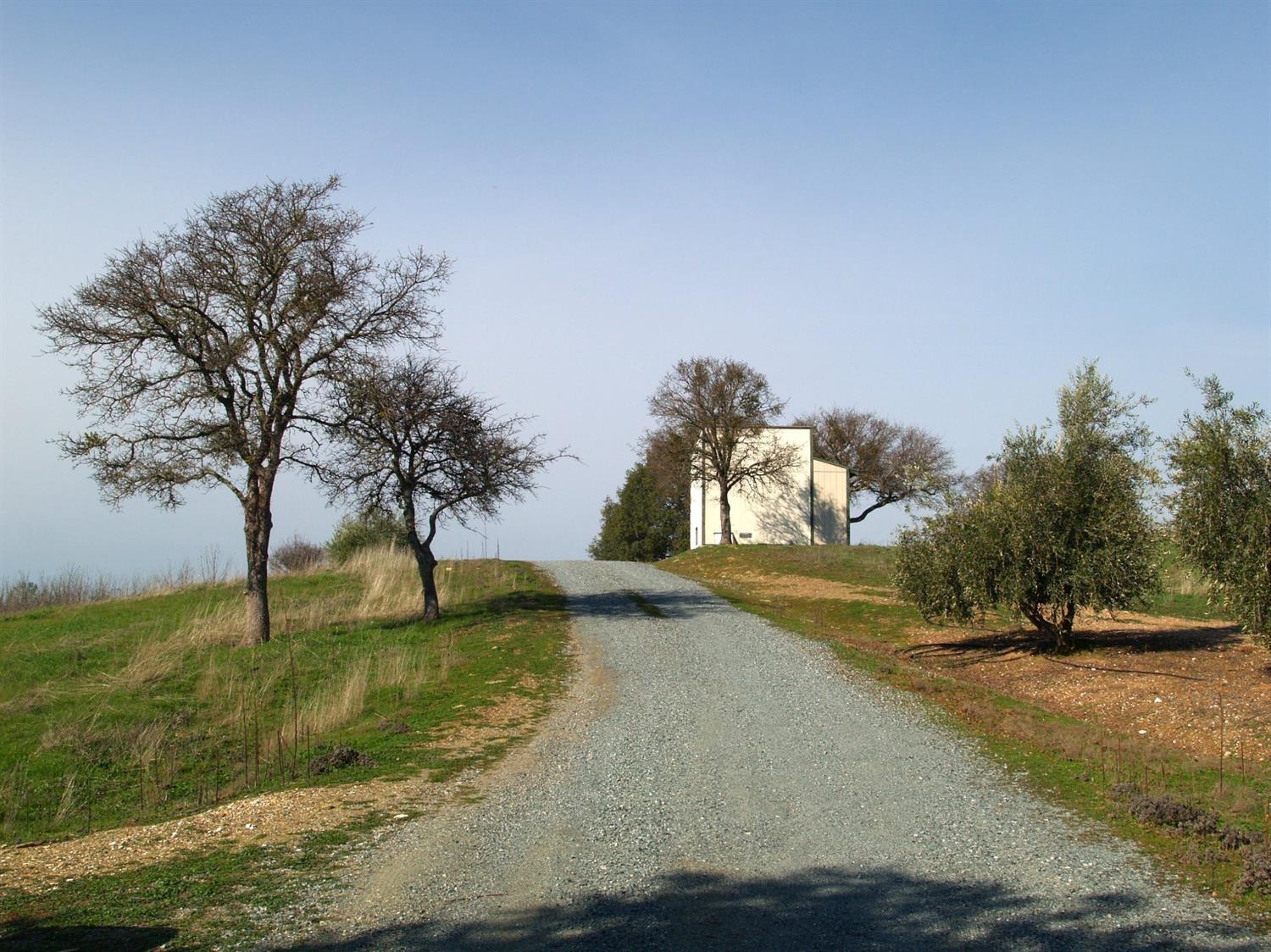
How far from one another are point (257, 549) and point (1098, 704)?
16499 mm

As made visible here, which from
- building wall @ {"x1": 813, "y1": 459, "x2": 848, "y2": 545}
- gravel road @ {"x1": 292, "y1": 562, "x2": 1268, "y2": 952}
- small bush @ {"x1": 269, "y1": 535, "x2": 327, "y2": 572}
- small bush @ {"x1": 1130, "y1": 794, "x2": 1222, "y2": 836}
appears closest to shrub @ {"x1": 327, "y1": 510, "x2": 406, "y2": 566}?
small bush @ {"x1": 269, "y1": 535, "x2": 327, "y2": 572}

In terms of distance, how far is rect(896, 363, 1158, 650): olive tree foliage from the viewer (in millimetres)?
17328

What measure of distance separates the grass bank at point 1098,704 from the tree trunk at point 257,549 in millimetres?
11707

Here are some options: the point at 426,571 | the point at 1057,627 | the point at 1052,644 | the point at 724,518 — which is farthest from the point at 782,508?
the point at 1057,627

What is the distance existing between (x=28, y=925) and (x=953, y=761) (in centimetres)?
888

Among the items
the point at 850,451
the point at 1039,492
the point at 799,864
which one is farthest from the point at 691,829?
the point at 850,451

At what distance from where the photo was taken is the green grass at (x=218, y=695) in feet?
38.8

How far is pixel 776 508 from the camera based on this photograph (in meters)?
51.1

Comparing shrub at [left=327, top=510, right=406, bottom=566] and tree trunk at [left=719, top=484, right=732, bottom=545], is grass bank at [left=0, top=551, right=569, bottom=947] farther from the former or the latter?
tree trunk at [left=719, top=484, right=732, bottom=545]

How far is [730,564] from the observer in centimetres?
3828

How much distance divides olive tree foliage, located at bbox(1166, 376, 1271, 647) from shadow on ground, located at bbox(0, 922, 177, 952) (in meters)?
13.9

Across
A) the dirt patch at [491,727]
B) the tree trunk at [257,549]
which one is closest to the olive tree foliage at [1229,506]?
the dirt patch at [491,727]

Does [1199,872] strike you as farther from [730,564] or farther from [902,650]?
[730,564]

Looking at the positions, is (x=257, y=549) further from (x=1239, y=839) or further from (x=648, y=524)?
(x=648, y=524)
